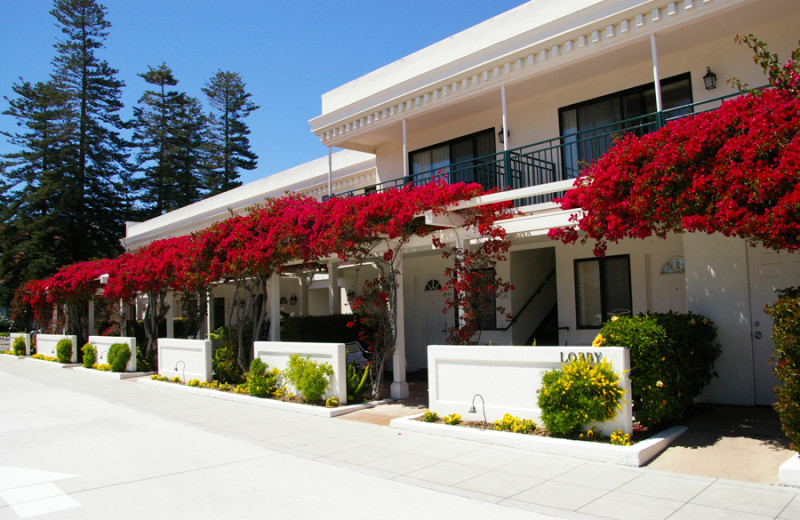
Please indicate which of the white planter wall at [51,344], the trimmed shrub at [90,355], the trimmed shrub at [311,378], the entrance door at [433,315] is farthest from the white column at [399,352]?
the white planter wall at [51,344]

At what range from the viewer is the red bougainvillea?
581 centimetres

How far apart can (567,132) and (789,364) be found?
6945 millimetres

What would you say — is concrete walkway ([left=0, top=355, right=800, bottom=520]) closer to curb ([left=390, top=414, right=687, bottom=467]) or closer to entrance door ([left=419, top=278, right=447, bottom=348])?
curb ([left=390, top=414, right=687, bottom=467])

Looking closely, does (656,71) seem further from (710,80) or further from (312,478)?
(312,478)

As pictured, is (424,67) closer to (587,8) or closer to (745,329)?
(587,8)

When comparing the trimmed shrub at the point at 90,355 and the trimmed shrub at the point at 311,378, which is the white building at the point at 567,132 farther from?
the trimmed shrub at the point at 90,355

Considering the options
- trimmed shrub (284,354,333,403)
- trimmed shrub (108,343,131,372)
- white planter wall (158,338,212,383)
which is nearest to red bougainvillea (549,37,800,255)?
trimmed shrub (284,354,333,403)

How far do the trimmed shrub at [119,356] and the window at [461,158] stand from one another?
10.2 metres

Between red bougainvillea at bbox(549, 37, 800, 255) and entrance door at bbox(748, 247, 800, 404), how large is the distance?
238 cm

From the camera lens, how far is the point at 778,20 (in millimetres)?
9031

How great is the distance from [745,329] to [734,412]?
4.02ft

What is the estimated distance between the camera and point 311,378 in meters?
10.4

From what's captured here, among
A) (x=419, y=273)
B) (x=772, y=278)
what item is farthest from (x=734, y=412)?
(x=419, y=273)

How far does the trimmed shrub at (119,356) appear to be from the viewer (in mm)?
17297
